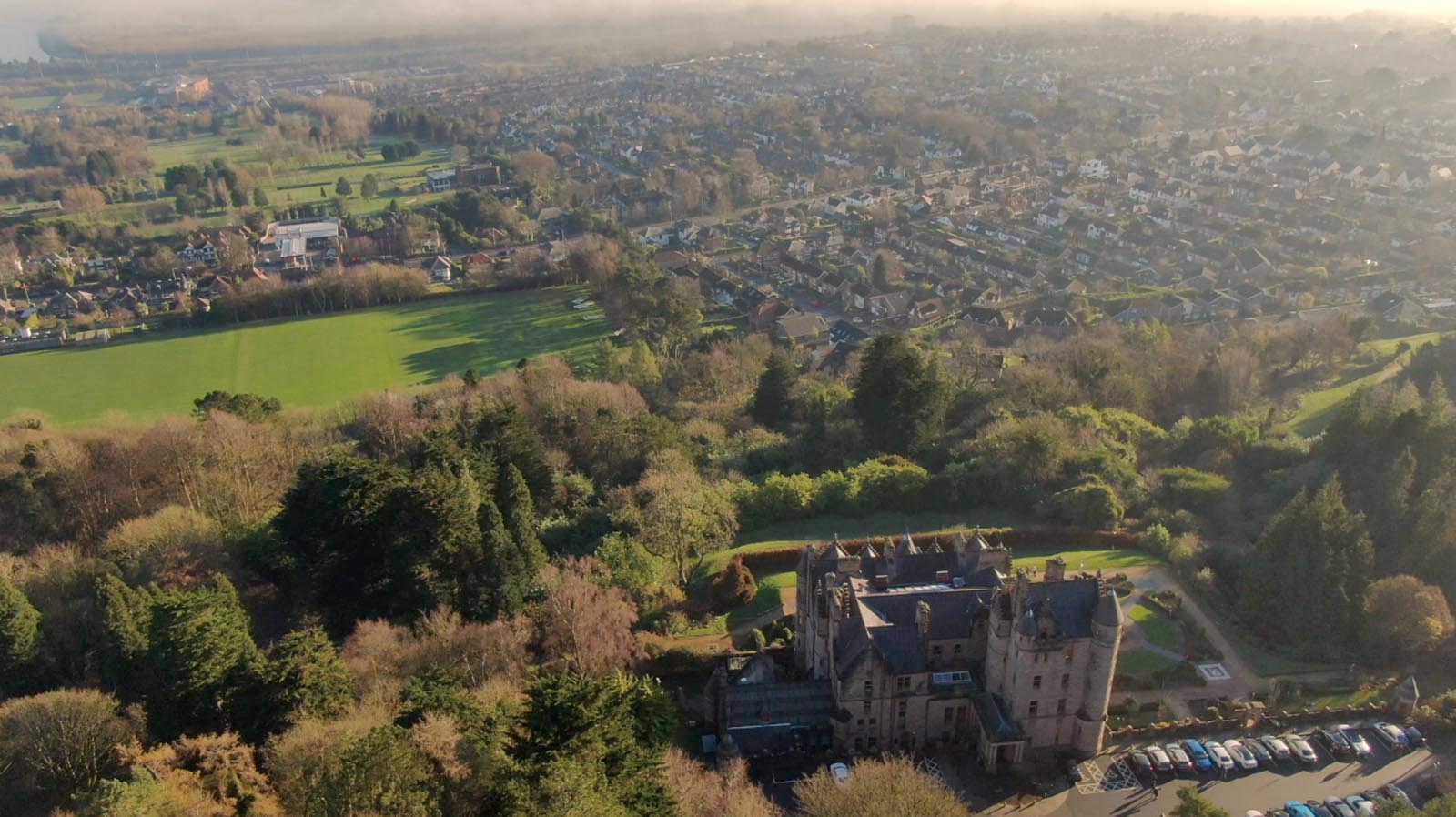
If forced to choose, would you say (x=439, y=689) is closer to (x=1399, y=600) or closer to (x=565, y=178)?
(x=1399, y=600)

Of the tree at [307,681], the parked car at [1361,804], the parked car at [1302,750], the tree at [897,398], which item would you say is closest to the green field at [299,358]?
the tree at [897,398]

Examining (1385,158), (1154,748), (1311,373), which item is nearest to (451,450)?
(1154,748)

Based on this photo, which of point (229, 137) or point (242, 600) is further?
point (229, 137)

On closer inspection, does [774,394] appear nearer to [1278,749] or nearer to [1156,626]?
[1156,626]

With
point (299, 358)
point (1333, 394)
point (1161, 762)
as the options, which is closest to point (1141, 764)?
point (1161, 762)

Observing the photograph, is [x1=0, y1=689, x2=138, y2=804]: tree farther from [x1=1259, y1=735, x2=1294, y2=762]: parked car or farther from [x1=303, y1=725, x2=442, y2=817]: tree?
[x1=1259, y1=735, x2=1294, y2=762]: parked car

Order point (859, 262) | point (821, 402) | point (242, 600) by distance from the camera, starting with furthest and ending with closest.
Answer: point (859, 262), point (821, 402), point (242, 600)

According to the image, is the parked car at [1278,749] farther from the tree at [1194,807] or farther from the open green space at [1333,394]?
the open green space at [1333,394]
